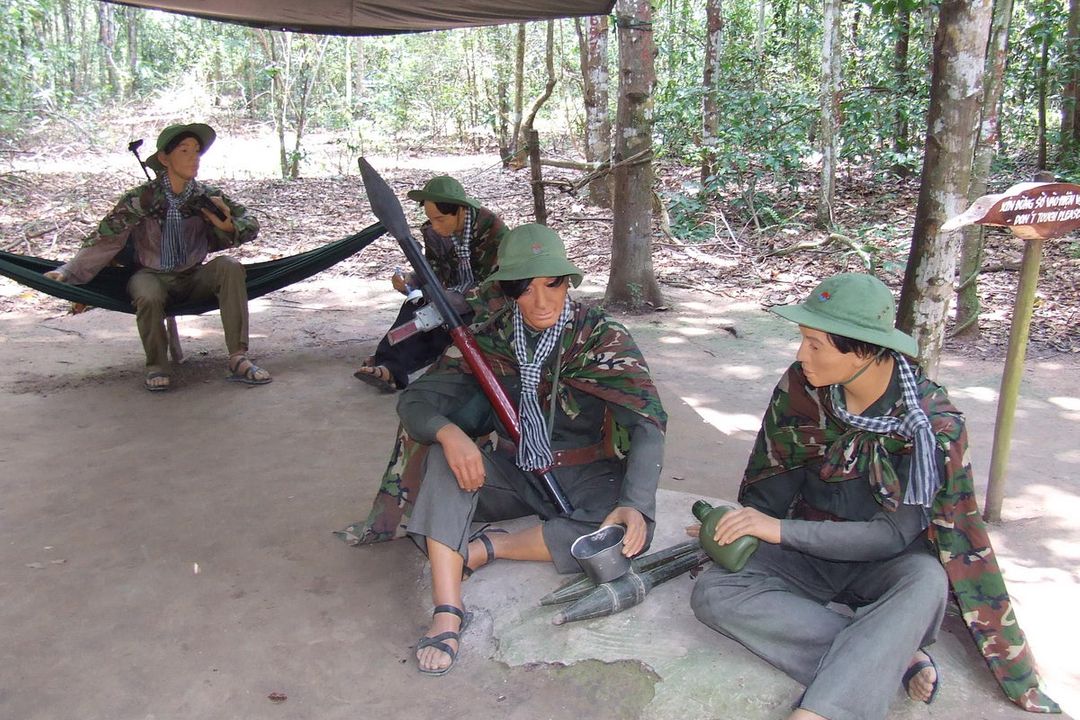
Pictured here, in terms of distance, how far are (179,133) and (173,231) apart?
1.52ft

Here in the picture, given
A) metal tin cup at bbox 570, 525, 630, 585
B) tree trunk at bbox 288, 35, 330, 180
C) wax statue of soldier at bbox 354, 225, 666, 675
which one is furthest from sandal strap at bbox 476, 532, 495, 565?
tree trunk at bbox 288, 35, 330, 180

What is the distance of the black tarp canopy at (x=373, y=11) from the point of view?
12.7ft

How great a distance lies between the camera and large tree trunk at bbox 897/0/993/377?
2527mm

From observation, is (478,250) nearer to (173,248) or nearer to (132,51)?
(173,248)

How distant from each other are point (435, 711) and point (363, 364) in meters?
2.62

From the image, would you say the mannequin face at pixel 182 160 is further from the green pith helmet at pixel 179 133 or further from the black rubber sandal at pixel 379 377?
the black rubber sandal at pixel 379 377

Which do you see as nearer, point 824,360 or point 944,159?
point 824,360

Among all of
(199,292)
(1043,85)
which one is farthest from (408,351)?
(1043,85)

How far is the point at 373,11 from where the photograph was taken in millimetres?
4125

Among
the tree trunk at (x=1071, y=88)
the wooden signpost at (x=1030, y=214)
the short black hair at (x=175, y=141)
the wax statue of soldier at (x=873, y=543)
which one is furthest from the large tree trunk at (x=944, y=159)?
the tree trunk at (x=1071, y=88)

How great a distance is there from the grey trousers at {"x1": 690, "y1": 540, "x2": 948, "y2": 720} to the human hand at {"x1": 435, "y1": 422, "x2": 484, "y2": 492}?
572 mm

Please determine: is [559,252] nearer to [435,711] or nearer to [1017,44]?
[435,711]

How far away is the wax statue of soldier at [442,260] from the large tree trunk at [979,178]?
256cm

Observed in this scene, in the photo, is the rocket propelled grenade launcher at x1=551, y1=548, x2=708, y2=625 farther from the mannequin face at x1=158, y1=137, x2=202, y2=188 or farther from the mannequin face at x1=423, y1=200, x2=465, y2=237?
the mannequin face at x1=158, y1=137, x2=202, y2=188
